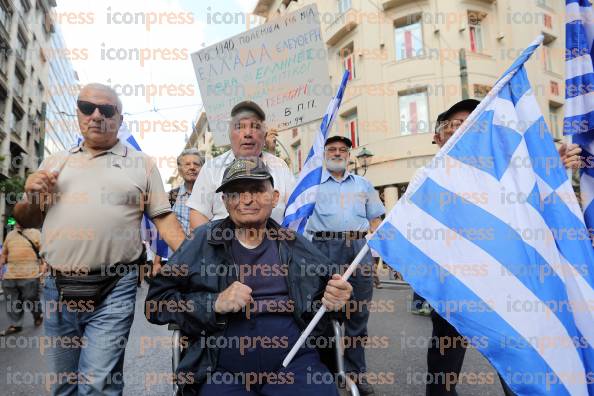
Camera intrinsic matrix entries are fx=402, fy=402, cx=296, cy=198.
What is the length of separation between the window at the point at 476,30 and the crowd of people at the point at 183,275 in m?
16.0

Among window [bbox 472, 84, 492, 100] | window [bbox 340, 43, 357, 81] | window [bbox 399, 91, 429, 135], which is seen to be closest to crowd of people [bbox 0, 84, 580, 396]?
window [bbox 399, 91, 429, 135]

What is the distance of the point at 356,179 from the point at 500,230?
7.88ft

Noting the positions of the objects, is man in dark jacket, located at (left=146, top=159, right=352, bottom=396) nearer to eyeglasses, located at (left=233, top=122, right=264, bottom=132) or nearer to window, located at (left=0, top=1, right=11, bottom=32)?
eyeglasses, located at (left=233, top=122, right=264, bottom=132)

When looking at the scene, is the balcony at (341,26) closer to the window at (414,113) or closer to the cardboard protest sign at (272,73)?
the window at (414,113)

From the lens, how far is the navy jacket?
2033 millimetres

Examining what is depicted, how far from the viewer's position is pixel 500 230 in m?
1.78

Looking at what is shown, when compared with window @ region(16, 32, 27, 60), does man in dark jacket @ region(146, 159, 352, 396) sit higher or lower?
lower

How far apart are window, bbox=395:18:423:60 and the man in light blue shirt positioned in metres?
13.7

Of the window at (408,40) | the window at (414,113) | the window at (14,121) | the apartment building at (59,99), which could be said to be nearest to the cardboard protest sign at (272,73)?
the window at (414,113)

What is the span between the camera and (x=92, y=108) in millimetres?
2393

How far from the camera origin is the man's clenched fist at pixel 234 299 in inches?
77.6

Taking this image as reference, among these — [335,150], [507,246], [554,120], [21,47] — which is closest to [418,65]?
[554,120]

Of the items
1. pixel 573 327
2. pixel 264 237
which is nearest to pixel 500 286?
pixel 573 327

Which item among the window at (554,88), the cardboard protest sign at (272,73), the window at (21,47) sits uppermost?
the window at (21,47)
